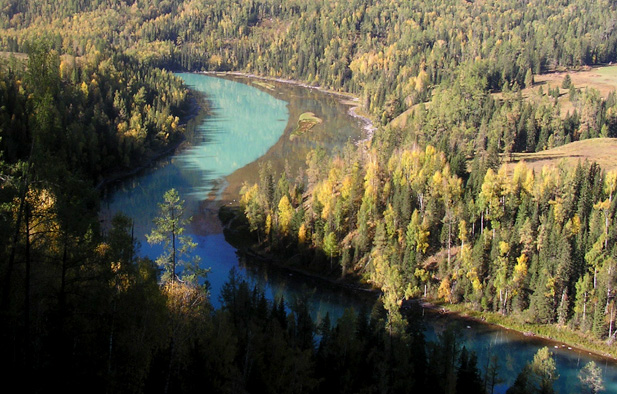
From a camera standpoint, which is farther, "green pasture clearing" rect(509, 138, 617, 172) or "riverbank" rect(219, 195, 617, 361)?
"green pasture clearing" rect(509, 138, 617, 172)

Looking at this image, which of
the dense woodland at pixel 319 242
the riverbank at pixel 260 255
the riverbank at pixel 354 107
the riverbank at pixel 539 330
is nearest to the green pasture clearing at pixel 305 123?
the riverbank at pixel 354 107

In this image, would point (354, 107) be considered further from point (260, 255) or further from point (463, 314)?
point (463, 314)

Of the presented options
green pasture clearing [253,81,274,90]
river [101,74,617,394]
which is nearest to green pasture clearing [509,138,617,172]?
river [101,74,617,394]


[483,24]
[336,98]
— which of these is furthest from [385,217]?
[483,24]

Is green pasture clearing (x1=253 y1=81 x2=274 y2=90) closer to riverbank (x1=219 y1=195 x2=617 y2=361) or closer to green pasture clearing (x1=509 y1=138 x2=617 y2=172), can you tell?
green pasture clearing (x1=509 y1=138 x2=617 y2=172)

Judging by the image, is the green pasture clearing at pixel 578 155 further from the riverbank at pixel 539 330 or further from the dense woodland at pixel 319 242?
the riverbank at pixel 539 330
